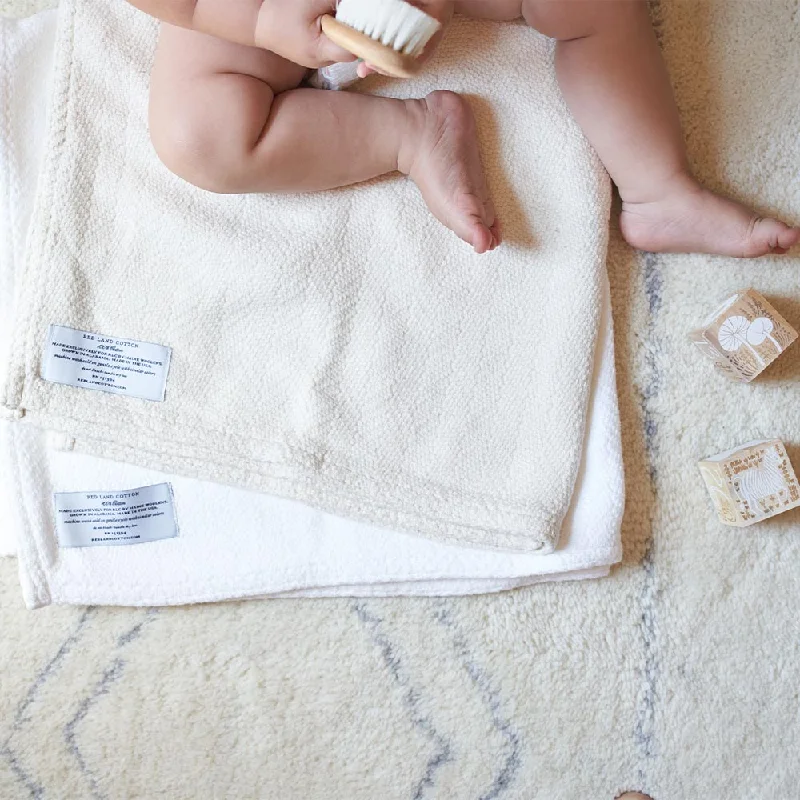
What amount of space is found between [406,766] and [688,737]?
326mm

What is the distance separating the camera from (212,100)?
0.85 m

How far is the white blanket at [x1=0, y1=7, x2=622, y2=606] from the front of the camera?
936 mm

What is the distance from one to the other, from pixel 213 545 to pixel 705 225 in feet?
2.15

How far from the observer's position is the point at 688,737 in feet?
3.15

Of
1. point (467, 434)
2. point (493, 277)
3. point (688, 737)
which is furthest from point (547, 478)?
point (688, 737)

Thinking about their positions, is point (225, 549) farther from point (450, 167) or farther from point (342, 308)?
point (450, 167)

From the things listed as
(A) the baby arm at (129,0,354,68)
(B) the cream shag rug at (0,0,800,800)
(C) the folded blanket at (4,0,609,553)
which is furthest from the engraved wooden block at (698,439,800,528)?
(A) the baby arm at (129,0,354,68)

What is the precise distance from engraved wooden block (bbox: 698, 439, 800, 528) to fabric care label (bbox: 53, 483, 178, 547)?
62 centimetres

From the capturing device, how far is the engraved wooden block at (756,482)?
922 millimetres

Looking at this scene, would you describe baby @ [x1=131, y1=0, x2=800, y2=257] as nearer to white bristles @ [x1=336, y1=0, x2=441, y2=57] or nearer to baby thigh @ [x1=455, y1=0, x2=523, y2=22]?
baby thigh @ [x1=455, y1=0, x2=523, y2=22]

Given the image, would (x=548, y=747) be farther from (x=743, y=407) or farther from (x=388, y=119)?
(x=388, y=119)

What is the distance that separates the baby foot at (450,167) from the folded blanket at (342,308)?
4cm

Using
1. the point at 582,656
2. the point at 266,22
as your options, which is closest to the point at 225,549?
the point at 582,656

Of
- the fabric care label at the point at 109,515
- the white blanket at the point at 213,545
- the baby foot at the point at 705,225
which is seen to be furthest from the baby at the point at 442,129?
the fabric care label at the point at 109,515
